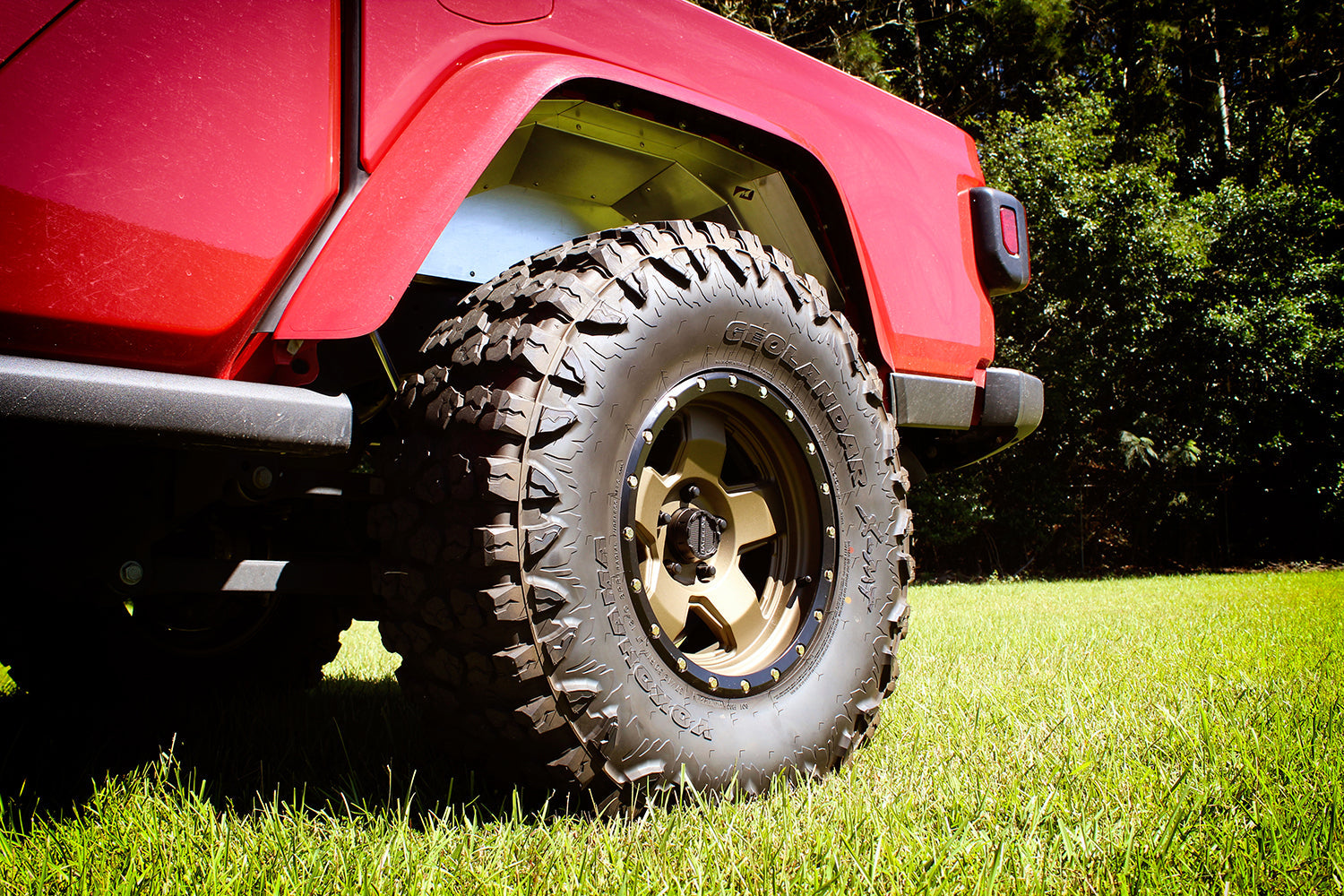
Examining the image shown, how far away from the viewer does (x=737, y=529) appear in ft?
5.79

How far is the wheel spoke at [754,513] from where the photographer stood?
1.76m

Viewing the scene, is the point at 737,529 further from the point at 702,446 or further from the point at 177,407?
the point at 177,407

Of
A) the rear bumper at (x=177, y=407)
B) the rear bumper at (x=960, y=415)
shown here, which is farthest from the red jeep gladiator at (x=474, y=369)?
the rear bumper at (x=960, y=415)

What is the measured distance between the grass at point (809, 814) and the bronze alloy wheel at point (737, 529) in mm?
303

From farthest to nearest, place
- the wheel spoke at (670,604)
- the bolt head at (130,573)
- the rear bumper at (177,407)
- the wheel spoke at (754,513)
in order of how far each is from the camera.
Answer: the wheel spoke at (754,513) < the wheel spoke at (670,604) < the bolt head at (130,573) < the rear bumper at (177,407)

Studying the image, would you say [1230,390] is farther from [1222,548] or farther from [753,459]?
[753,459]

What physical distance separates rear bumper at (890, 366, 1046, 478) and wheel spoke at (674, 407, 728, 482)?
0.62 m

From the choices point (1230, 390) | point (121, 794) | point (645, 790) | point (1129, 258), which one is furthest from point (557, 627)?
point (1230, 390)

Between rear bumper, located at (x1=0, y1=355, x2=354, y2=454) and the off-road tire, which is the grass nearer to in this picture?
the off-road tire

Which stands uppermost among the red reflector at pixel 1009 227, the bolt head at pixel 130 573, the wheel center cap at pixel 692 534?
the red reflector at pixel 1009 227

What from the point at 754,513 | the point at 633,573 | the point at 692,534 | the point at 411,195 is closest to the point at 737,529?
the point at 754,513

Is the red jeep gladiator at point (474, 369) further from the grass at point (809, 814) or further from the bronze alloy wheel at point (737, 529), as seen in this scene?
the grass at point (809, 814)

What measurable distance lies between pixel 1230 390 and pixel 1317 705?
12.3 m

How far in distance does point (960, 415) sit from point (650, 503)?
1.13 m
